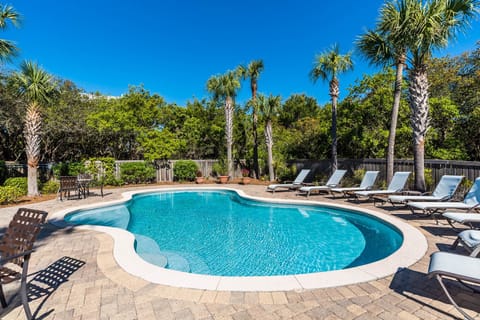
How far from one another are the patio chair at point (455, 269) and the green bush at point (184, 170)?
15.1m

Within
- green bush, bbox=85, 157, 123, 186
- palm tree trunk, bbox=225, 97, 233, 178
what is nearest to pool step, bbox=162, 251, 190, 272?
green bush, bbox=85, 157, 123, 186

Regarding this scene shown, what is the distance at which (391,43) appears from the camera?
8531mm

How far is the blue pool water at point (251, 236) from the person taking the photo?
439 cm

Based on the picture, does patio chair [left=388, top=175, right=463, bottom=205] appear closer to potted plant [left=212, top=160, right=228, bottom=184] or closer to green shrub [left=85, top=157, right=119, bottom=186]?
potted plant [left=212, top=160, right=228, bottom=184]

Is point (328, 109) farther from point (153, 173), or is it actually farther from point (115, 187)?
point (115, 187)

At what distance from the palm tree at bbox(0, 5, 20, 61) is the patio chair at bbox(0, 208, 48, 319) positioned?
885 centimetres

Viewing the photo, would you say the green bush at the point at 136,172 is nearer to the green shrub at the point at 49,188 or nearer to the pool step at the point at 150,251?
the green shrub at the point at 49,188

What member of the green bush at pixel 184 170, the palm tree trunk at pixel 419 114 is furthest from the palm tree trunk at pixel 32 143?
the palm tree trunk at pixel 419 114

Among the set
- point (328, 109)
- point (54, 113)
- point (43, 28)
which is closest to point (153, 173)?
point (54, 113)

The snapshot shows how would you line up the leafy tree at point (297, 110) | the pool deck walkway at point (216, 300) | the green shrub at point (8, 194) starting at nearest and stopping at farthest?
the pool deck walkway at point (216, 300), the green shrub at point (8, 194), the leafy tree at point (297, 110)

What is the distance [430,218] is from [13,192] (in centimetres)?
1326

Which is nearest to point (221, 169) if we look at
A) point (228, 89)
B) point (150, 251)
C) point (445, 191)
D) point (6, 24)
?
point (228, 89)

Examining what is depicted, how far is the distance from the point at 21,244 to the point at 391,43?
1107 centimetres

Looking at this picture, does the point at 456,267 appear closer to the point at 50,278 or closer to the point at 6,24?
the point at 50,278
